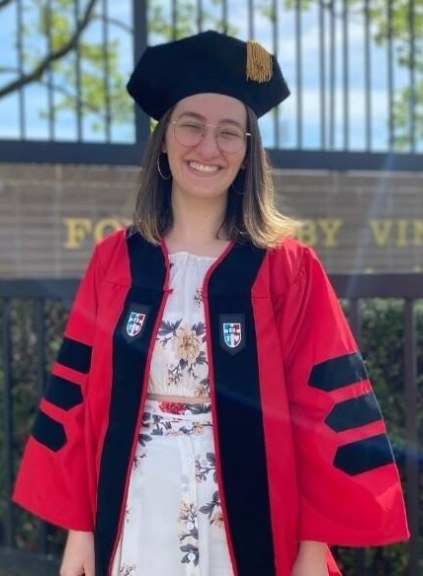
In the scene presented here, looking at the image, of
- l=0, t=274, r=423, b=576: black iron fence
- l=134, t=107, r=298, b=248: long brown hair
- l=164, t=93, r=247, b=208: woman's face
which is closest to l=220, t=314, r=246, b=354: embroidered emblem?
l=134, t=107, r=298, b=248: long brown hair

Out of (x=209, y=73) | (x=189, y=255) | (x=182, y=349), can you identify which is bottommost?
(x=182, y=349)

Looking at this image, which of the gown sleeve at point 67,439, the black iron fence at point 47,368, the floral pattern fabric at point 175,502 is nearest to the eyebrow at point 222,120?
the gown sleeve at point 67,439

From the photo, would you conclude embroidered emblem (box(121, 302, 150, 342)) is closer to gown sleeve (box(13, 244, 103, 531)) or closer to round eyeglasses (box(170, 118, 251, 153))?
gown sleeve (box(13, 244, 103, 531))

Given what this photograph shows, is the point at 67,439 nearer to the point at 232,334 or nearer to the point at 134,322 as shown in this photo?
the point at 134,322

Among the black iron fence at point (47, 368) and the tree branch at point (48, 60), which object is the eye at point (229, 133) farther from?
the tree branch at point (48, 60)

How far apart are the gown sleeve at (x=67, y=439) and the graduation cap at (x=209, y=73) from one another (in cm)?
44

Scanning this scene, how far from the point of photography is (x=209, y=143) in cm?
235

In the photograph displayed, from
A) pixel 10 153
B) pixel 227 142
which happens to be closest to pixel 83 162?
pixel 10 153

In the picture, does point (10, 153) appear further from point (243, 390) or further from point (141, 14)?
point (243, 390)

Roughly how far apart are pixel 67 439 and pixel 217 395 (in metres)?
0.44

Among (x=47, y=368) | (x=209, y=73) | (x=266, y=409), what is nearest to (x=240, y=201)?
(x=209, y=73)

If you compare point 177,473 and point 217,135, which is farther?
point 217,135

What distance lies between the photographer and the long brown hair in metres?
2.38

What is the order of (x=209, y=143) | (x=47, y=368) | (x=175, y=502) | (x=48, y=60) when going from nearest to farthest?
(x=175, y=502) → (x=209, y=143) → (x=47, y=368) → (x=48, y=60)
